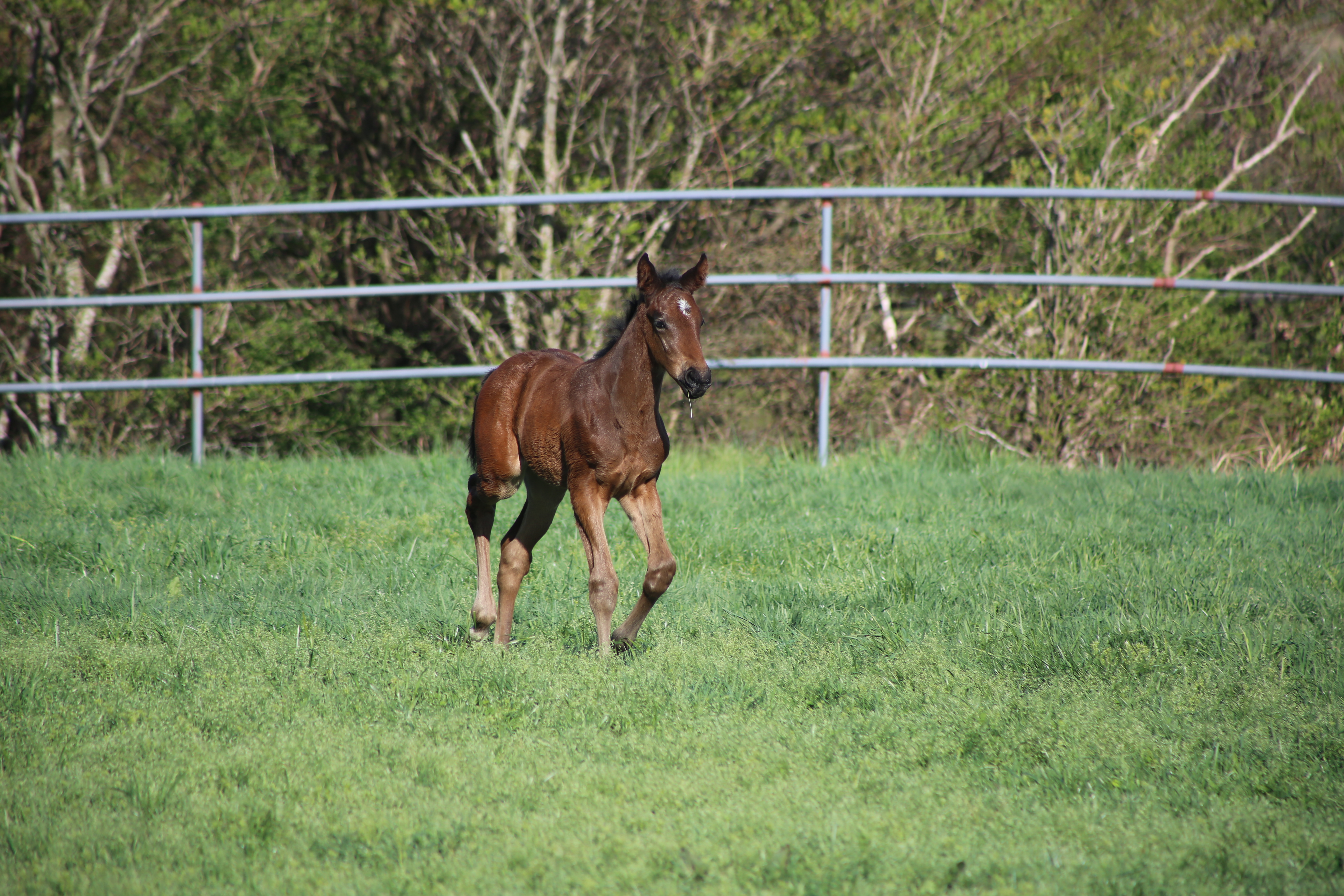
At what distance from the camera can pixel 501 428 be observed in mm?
5344

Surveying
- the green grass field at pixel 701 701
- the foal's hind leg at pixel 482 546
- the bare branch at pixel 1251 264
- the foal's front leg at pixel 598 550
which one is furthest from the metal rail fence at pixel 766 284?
the foal's front leg at pixel 598 550

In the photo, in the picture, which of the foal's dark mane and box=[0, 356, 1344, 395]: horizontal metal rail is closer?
the foal's dark mane

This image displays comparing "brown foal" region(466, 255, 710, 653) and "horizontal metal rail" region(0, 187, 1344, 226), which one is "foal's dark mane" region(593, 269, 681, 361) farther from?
"horizontal metal rail" region(0, 187, 1344, 226)

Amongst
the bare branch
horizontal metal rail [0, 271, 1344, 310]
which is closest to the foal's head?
horizontal metal rail [0, 271, 1344, 310]

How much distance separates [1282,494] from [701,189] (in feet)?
18.3

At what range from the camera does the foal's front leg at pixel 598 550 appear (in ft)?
16.4

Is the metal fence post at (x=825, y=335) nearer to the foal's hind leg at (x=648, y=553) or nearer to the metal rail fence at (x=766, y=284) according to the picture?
the metal rail fence at (x=766, y=284)

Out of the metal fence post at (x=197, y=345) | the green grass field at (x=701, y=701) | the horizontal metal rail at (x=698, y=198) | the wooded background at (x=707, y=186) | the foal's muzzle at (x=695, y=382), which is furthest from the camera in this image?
the wooded background at (x=707, y=186)

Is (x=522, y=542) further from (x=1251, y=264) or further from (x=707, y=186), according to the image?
(x=1251, y=264)

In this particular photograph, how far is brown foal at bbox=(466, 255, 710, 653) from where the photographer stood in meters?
4.91

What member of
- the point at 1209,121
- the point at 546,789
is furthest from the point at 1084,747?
the point at 1209,121

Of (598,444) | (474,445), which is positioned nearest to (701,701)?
(598,444)

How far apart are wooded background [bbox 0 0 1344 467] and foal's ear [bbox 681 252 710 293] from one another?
4.78 m

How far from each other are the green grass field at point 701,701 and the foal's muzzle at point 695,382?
1.14 m
